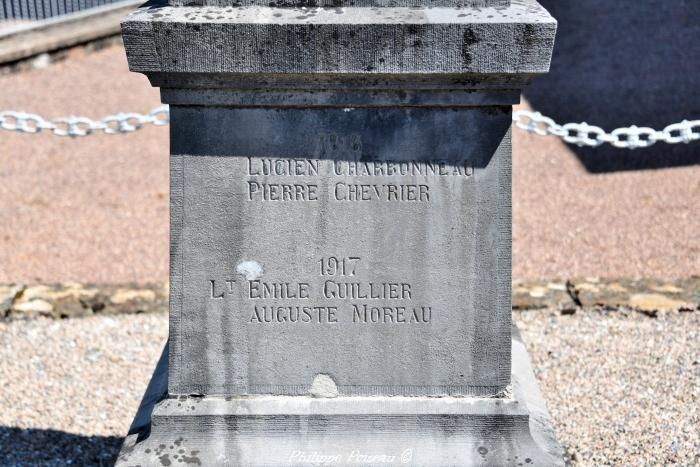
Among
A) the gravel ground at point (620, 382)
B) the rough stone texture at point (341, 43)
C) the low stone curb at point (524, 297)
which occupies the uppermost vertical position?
the rough stone texture at point (341, 43)

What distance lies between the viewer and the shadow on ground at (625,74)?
9023mm

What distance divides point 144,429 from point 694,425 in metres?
2.67

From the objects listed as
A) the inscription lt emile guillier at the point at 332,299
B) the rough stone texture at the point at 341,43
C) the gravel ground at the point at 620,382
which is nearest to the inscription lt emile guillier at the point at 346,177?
the inscription lt emile guillier at the point at 332,299

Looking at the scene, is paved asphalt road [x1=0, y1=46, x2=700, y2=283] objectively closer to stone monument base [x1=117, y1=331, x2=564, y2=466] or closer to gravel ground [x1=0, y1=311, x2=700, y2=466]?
gravel ground [x1=0, y1=311, x2=700, y2=466]

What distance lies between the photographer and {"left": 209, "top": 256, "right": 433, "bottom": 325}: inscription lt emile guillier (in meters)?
3.61

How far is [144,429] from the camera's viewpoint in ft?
12.7

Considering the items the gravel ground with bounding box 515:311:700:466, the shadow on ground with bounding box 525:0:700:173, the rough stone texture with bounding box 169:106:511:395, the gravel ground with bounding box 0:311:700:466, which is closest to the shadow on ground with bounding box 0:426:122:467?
the gravel ground with bounding box 0:311:700:466

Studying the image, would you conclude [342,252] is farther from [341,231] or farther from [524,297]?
[524,297]

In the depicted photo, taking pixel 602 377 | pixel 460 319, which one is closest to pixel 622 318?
pixel 602 377

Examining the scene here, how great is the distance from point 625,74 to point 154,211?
17.9ft

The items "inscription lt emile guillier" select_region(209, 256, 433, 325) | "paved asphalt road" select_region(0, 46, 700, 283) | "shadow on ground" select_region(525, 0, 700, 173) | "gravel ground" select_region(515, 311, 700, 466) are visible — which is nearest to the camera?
"inscription lt emile guillier" select_region(209, 256, 433, 325)

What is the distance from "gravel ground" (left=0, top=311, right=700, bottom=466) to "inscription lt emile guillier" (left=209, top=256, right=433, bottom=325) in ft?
5.08

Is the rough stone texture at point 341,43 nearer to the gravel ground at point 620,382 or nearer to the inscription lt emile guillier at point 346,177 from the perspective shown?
the inscription lt emile guillier at point 346,177

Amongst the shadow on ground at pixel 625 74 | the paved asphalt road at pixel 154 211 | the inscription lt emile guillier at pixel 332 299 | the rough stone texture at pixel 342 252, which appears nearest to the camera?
the rough stone texture at pixel 342 252
